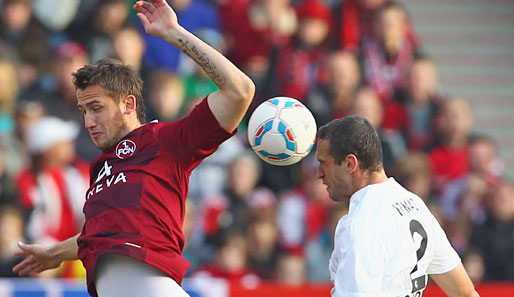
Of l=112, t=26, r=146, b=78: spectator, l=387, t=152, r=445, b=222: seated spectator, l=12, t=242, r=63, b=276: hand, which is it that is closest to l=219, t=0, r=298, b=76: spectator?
l=112, t=26, r=146, b=78: spectator

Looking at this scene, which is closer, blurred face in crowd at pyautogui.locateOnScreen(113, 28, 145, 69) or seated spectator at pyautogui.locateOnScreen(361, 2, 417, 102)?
blurred face in crowd at pyautogui.locateOnScreen(113, 28, 145, 69)

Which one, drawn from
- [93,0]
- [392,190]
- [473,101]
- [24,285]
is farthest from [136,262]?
[473,101]

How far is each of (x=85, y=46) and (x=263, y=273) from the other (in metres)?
3.34

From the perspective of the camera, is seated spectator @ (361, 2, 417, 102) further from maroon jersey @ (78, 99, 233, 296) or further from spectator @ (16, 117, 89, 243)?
maroon jersey @ (78, 99, 233, 296)

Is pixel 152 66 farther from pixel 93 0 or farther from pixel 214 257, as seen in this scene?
pixel 214 257

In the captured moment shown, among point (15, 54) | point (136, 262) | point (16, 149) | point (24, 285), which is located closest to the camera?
point (136, 262)

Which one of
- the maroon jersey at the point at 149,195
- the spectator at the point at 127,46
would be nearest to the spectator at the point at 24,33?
the spectator at the point at 127,46

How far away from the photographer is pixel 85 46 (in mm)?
10203

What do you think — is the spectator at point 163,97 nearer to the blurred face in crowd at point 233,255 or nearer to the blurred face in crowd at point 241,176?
the blurred face in crowd at point 241,176

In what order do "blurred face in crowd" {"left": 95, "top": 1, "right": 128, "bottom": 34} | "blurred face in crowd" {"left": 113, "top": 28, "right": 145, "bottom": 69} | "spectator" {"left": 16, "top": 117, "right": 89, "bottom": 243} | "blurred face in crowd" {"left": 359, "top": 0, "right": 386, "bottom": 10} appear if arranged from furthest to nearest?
"blurred face in crowd" {"left": 359, "top": 0, "right": 386, "bottom": 10} < "blurred face in crowd" {"left": 95, "top": 1, "right": 128, "bottom": 34} < "blurred face in crowd" {"left": 113, "top": 28, "right": 145, "bottom": 69} < "spectator" {"left": 16, "top": 117, "right": 89, "bottom": 243}

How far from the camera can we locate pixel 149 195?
479 centimetres

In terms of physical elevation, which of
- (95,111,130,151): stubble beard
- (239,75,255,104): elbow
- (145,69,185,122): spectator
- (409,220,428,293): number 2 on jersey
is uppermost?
(145,69,185,122): spectator

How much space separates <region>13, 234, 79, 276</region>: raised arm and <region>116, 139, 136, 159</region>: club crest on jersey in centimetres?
84

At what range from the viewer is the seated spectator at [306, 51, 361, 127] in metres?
10.7
